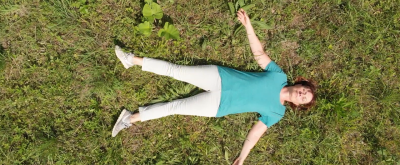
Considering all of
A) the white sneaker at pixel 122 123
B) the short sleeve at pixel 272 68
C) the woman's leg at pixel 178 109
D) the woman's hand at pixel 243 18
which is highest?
the woman's hand at pixel 243 18

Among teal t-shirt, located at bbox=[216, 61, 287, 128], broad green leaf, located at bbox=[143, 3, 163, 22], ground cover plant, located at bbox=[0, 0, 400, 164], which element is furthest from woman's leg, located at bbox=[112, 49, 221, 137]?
broad green leaf, located at bbox=[143, 3, 163, 22]

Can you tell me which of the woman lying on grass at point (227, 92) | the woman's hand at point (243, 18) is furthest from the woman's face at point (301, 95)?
the woman's hand at point (243, 18)

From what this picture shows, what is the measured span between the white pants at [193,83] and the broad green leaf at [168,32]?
397 millimetres

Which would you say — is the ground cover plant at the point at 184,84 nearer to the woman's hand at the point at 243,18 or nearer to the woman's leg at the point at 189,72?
the woman's hand at the point at 243,18

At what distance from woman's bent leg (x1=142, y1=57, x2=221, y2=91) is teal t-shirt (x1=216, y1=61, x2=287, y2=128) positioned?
10 centimetres

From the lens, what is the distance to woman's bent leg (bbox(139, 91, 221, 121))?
3955 millimetres

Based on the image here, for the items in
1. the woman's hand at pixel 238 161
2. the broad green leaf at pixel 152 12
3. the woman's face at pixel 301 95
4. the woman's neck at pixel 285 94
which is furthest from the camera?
the woman's hand at pixel 238 161

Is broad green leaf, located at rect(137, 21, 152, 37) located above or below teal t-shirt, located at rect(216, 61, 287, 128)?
above

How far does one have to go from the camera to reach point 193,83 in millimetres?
4070

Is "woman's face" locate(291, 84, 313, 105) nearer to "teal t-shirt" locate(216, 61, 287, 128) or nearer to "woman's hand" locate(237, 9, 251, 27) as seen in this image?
"teal t-shirt" locate(216, 61, 287, 128)

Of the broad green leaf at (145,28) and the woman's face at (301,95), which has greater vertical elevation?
the broad green leaf at (145,28)

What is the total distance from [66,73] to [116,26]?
3.19 feet

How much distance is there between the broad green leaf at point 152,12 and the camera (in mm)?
4156

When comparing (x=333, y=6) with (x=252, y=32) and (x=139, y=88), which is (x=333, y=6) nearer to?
(x=252, y=32)
